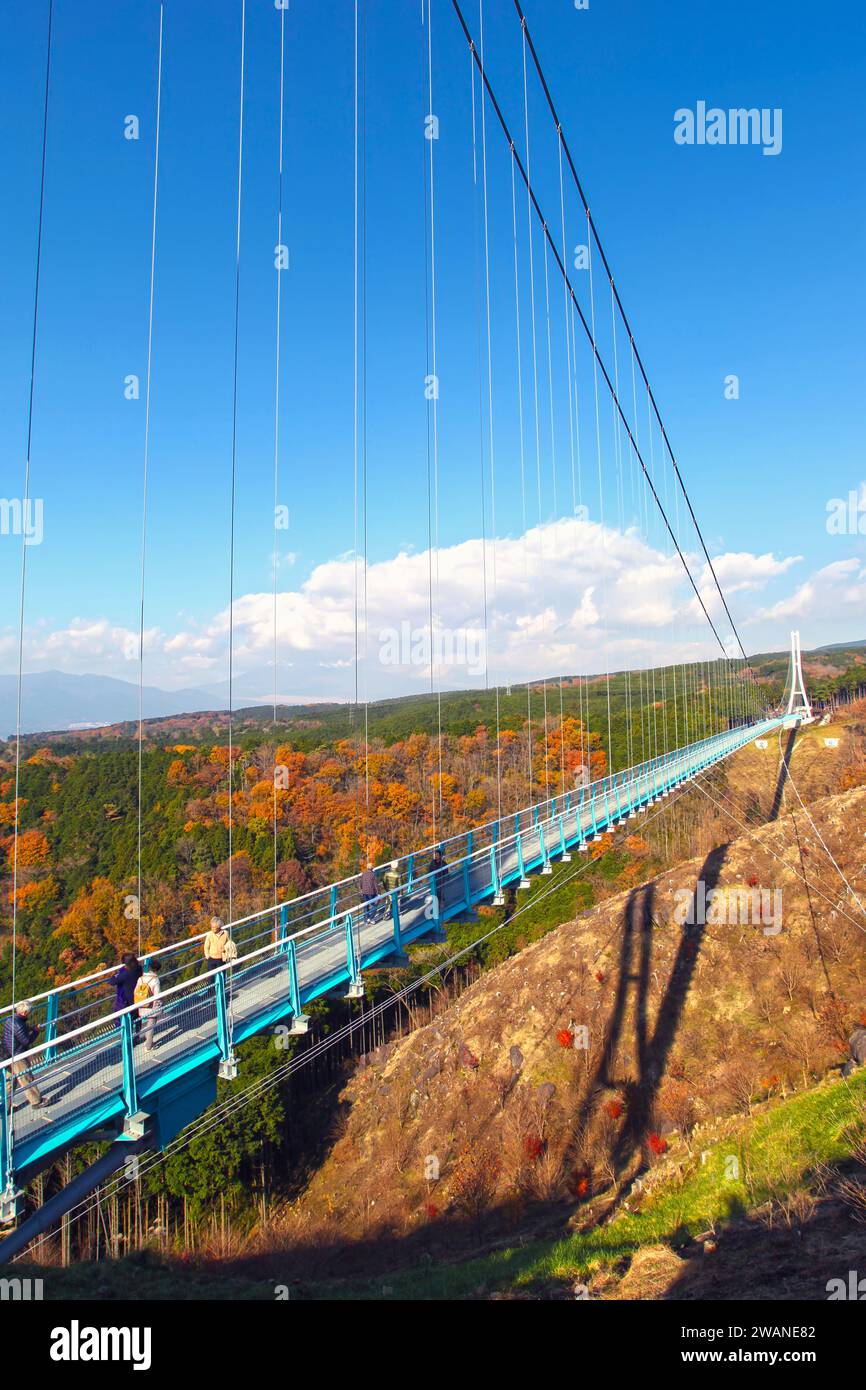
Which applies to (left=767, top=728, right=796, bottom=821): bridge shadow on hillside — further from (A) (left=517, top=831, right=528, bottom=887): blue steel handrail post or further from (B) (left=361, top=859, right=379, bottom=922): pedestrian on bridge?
(B) (left=361, top=859, right=379, bottom=922): pedestrian on bridge

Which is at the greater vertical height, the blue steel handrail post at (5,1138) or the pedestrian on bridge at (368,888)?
the pedestrian on bridge at (368,888)

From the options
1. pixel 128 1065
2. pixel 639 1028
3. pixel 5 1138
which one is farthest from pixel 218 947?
pixel 639 1028

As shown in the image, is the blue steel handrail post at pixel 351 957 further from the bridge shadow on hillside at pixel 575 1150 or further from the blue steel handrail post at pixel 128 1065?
the bridge shadow on hillside at pixel 575 1150

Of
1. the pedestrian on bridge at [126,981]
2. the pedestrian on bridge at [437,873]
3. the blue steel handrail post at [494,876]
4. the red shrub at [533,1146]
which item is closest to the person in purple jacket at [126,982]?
the pedestrian on bridge at [126,981]

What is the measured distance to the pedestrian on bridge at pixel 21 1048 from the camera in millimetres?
5711

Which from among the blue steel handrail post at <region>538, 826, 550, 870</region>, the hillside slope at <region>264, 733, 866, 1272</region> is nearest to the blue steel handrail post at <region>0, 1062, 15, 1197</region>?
the blue steel handrail post at <region>538, 826, 550, 870</region>

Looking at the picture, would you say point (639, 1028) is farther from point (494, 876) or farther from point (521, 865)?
point (494, 876)

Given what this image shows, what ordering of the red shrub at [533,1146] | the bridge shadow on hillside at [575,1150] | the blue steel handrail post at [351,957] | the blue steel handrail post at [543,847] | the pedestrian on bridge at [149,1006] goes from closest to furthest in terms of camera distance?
the pedestrian on bridge at [149,1006]
the blue steel handrail post at [351,957]
the blue steel handrail post at [543,847]
the bridge shadow on hillside at [575,1150]
the red shrub at [533,1146]

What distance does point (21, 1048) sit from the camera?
6.43 metres

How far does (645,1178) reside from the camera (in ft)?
45.0

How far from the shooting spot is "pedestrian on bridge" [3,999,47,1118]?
571 centimetres

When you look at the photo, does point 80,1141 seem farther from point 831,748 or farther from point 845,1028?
point 831,748

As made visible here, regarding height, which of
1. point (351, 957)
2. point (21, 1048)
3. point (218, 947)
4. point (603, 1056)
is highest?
point (218, 947)
